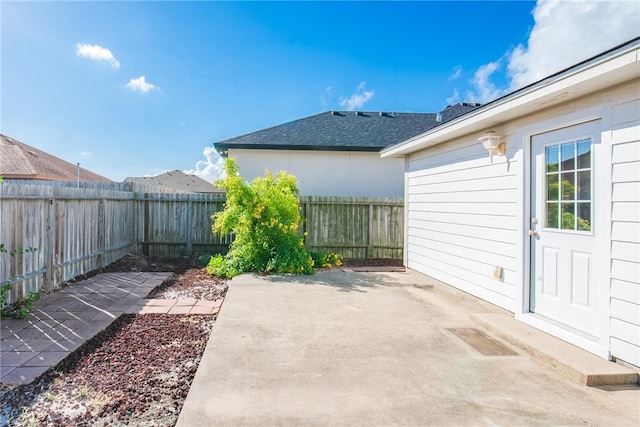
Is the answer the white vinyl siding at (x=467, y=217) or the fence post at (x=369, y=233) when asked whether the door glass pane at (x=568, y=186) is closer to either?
the white vinyl siding at (x=467, y=217)

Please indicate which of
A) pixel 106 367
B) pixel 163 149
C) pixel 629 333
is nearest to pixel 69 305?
pixel 106 367

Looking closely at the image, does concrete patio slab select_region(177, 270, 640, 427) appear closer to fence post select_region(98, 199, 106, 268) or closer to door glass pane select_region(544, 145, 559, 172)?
door glass pane select_region(544, 145, 559, 172)

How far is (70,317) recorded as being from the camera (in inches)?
148

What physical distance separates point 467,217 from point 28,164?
14080 millimetres

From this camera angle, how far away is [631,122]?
2.60 m

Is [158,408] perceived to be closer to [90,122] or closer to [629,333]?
[629,333]

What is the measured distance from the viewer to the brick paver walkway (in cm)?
267

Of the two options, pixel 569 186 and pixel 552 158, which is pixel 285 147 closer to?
pixel 552 158

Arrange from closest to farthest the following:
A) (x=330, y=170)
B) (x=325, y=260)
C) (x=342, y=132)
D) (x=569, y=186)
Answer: (x=569, y=186) → (x=325, y=260) → (x=330, y=170) → (x=342, y=132)

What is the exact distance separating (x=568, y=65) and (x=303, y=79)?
9196 millimetres

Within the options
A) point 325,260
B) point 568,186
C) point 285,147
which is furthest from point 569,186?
point 285,147

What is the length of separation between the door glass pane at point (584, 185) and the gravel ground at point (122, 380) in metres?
3.76

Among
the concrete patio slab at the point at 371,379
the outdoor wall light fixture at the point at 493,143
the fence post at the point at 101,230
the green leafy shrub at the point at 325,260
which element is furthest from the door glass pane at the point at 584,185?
the fence post at the point at 101,230

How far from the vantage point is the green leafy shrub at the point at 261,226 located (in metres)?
6.42
